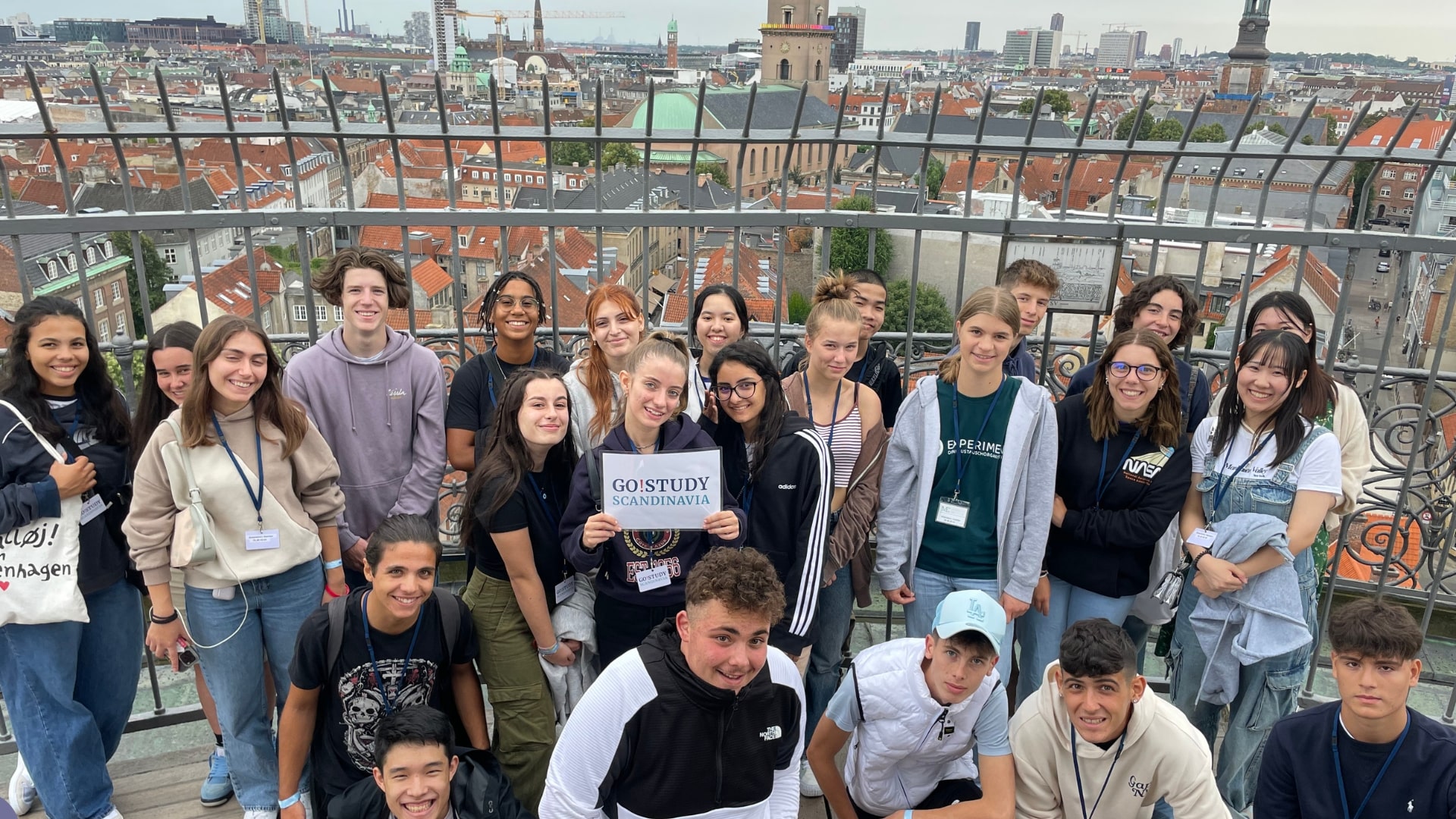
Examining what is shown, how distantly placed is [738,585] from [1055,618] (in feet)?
6.01

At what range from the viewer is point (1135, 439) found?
142 inches

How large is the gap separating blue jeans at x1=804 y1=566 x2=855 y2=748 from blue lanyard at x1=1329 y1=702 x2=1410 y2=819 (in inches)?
66.6

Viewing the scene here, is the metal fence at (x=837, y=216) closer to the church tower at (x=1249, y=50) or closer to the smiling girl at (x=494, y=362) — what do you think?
the smiling girl at (x=494, y=362)

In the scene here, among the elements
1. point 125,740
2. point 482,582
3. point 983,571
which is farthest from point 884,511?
point 125,740

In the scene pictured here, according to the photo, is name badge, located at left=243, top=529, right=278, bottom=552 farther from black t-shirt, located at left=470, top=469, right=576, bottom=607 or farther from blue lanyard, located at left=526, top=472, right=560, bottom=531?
blue lanyard, located at left=526, top=472, right=560, bottom=531

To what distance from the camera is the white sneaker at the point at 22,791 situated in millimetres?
3639

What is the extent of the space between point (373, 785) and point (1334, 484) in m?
3.57

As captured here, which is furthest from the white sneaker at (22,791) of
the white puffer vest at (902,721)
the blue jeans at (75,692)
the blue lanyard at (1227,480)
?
the blue lanyard at (1227,480)

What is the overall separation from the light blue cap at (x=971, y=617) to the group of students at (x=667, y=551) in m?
0.01

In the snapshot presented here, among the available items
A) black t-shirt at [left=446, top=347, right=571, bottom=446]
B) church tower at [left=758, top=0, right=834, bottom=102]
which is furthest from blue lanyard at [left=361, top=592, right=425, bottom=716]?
church tower at [left=758, top=0, right=834, bottom=102]

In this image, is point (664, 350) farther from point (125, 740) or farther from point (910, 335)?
point (125, 740)

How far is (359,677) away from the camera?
3.18 meters

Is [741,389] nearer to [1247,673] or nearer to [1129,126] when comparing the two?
[1247,673]

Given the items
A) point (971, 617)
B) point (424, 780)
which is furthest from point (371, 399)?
point (971, 617)
